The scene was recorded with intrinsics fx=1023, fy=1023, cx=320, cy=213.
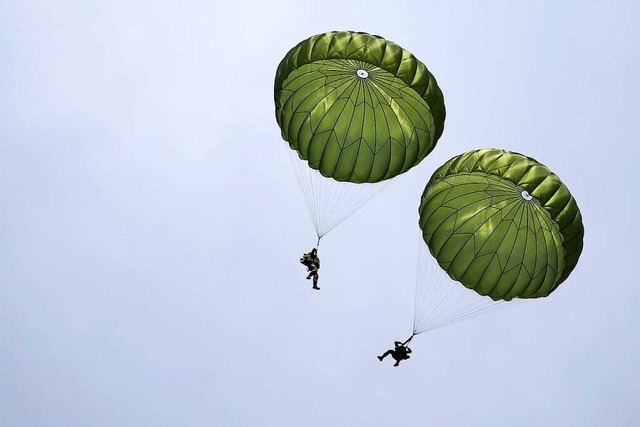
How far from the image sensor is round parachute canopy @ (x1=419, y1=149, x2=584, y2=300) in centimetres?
2360

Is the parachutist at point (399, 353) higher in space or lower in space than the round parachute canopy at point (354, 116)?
A: lower

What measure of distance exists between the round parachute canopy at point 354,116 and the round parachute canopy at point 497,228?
1091mm

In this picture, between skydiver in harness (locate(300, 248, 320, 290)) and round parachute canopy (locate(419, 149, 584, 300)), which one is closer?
round parachute canopy (locate(419, 149, 584, 300))

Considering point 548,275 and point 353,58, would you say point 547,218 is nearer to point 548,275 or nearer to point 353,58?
point 548,275

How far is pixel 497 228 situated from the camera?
2467cm

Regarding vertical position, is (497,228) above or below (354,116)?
below

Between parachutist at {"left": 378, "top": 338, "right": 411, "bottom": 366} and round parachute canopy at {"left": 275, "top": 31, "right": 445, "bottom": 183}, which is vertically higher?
round parachute canopy at {"left": 275, "top": 31, "right": 445, "bottom": 183}

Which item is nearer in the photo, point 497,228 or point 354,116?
point 497,228

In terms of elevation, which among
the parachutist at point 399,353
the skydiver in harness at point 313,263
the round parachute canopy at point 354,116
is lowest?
the parachutist at point 399,353

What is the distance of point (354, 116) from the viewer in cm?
2512

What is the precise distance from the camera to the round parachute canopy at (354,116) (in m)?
24.9

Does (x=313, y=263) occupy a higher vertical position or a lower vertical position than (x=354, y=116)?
lower

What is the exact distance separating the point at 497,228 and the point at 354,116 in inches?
174

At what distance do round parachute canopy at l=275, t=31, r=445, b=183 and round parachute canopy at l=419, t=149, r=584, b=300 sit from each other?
1.09 m
